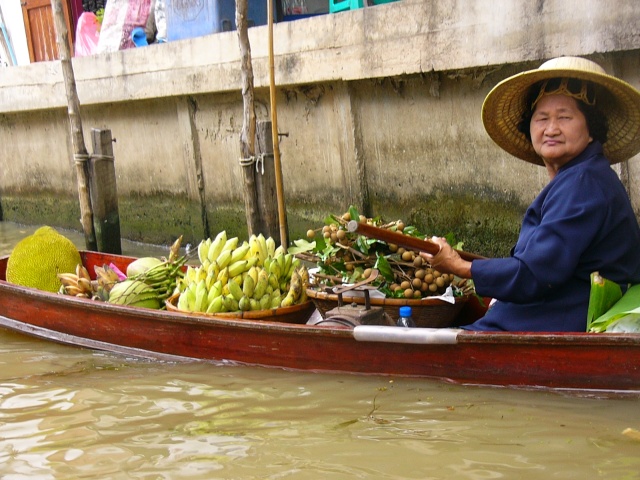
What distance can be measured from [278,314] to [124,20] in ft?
20.5

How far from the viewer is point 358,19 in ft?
22.0

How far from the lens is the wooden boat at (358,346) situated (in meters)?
3.45

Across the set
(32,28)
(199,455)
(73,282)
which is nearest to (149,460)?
(199,455)

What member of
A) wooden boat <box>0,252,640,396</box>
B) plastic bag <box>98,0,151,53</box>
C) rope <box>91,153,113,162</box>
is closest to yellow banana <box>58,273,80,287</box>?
wooden boat <box>0,252,640,396</box>

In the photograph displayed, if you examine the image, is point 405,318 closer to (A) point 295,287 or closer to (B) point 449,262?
(B) point 449,262

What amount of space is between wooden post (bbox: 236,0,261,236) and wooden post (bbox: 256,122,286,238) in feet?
0.15

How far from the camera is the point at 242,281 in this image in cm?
454

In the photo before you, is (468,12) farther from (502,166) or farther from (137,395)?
(137,395)

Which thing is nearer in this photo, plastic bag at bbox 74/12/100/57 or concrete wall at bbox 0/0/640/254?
concrete wall at bbox 0/0/640/254

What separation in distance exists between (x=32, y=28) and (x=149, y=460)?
10.2 meters

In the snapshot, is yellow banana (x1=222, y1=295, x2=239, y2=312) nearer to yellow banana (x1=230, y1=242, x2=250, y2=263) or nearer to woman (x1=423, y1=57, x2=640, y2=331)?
yellow banana (x1=230, y1=242, x2=250, y2=263)

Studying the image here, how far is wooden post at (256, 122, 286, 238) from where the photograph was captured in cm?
626

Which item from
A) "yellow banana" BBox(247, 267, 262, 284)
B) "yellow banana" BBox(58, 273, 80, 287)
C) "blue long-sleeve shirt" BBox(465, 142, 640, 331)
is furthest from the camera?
"yellow banana" BBox(58, 273, 80, 287)

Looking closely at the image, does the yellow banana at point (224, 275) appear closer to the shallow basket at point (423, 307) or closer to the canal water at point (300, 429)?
the canal water at point (300, 429)
